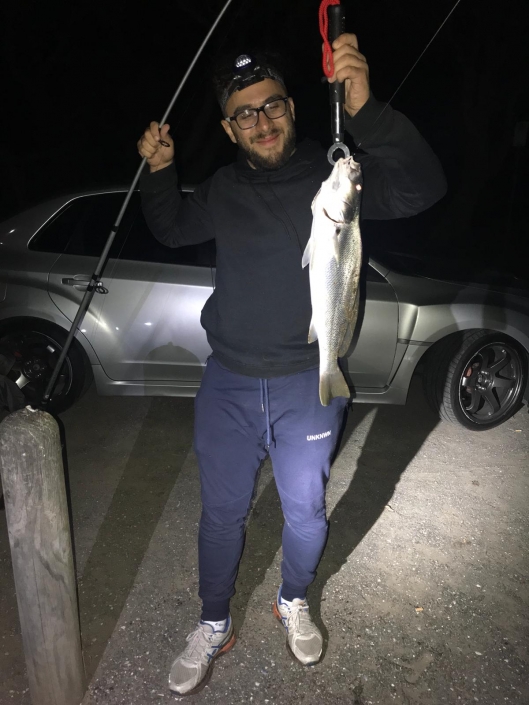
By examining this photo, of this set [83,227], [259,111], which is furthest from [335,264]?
[83,227]

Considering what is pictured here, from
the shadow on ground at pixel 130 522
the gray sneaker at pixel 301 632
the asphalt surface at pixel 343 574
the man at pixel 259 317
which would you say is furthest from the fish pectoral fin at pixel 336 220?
the shadow on ground at pixel 130 522

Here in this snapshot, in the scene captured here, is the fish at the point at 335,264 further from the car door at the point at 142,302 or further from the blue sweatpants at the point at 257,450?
the car door at the point at 142,302

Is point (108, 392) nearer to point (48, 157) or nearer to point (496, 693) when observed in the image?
point (496, 693)

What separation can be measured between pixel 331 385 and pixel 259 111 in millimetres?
961

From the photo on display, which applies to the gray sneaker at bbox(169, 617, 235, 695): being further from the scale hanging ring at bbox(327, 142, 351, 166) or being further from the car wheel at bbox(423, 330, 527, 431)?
the car wheel at bbox(423, 330, 527, 431)

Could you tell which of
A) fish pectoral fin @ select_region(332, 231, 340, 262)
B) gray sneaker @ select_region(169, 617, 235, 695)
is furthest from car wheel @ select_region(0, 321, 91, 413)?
fish pectoral fin @ select_region(332, 231, 340, 262)

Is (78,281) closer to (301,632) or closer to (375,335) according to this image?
(375,335)

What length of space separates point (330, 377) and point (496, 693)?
1.43 metres

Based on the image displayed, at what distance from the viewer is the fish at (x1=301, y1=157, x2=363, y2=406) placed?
159 cm

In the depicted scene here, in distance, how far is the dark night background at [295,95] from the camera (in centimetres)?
1208

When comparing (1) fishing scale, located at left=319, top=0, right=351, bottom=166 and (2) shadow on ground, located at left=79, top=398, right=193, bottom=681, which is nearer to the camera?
(1) fishing scale, located at left=319, top=0, right=351, bottom=166

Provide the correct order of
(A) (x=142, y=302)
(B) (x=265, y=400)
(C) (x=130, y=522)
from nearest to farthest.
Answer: (B) (x=265, y=400) → (C) (x=130, y=522) → (A) (x=142, y=302)

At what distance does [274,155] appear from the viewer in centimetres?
199

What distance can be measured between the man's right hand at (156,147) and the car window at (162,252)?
166cm
